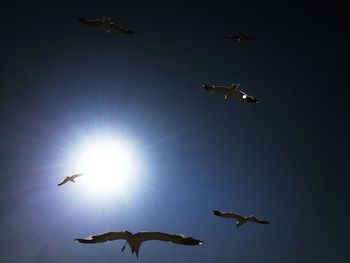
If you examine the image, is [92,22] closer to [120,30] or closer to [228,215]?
[120,30]

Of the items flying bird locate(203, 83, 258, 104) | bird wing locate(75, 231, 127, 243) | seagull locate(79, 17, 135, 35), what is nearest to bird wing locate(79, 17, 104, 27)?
seagull locate(79, 17, 135, 35)

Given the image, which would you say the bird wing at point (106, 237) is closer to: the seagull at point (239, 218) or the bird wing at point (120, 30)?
the seagull at point (239, 218)

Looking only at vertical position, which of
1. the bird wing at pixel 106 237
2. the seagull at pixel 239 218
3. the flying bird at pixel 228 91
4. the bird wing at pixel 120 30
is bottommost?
the bird wing at pixel 106 237

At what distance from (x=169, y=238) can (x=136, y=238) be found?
3.13 meters

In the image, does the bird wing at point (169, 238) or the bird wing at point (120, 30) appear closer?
the bird wing at point (169, 238)

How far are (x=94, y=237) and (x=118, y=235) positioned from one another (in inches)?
70.7

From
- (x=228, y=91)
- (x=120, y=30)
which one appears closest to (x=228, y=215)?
(x=228, y=91)

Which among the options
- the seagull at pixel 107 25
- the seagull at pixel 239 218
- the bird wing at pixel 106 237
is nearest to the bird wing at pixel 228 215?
the seagull at pixel 239 218

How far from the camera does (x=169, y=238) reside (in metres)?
33.2

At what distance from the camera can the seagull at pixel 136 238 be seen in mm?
32406

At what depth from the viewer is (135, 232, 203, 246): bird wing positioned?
3186 centimetres

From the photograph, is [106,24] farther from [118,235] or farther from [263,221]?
[263,221]

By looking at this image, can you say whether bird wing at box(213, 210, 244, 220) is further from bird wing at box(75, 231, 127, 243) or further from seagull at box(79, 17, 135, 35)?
seagull at box(79, 17, 135, 35)

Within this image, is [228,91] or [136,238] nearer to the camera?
[136,238]
